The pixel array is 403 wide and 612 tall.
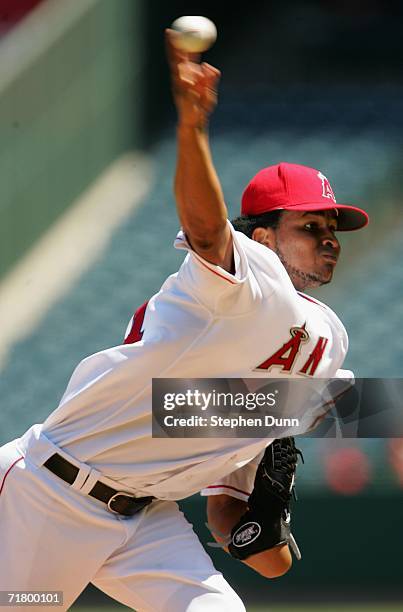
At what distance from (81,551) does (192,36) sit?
3.53 feet

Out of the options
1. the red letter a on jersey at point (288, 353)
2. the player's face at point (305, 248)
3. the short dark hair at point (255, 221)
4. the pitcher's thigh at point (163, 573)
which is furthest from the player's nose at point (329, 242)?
the pitcher's thigh at point (163, 573)

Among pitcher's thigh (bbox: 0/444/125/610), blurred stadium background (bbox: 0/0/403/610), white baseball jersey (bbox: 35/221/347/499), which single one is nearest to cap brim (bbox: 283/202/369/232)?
white baseball jersey (bbox: 35/221/347/499)

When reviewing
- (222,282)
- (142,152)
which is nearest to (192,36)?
(222,282)

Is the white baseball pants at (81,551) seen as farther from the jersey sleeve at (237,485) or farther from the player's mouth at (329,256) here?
the player's mouth at (329,256)

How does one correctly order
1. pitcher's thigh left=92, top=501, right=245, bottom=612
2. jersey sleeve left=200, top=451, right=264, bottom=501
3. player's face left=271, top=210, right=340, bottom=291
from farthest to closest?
1. jersey sleeve left=200, top=451, right=264, bottom=501
2. player's face left=271, top=210, right=340, bottom=291
3. pitcher's thigh left=92, top=501, right=245, bottom=612

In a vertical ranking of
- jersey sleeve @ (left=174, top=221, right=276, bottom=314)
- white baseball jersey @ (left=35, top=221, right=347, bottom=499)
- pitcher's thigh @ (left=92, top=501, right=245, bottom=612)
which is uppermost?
jersey sleeve @ (left=174, top=221, right=276, bottom=314)

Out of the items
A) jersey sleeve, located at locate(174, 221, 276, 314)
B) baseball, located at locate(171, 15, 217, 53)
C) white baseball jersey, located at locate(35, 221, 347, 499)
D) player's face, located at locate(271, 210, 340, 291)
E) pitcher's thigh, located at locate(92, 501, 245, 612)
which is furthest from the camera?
player's face, located at locate(271, 210, 340, 291)

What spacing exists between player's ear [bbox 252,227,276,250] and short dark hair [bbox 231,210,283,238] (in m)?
0.01

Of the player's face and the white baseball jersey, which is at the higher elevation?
the player's face

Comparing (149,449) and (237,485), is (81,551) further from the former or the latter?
(237,485)

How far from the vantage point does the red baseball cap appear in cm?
240

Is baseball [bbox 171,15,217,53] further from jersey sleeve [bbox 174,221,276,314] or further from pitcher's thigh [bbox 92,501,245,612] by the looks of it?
pitcher's thigh [bbox 92,501,245,612]

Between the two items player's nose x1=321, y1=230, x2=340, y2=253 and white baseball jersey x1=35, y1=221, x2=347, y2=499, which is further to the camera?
player's nose x1=321, y1=230, x2=340, y2=253

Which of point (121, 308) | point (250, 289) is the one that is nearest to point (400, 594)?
point (121, 308)
